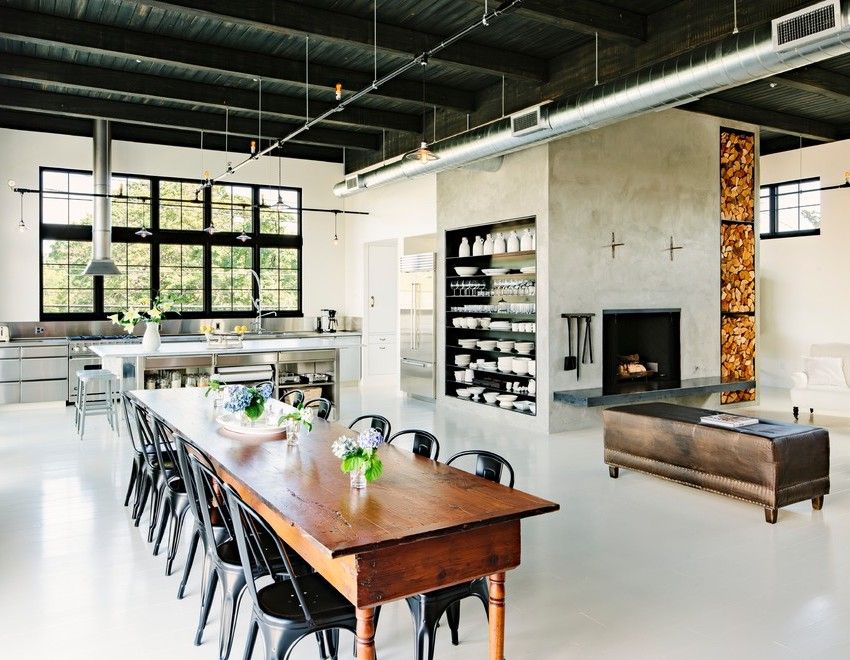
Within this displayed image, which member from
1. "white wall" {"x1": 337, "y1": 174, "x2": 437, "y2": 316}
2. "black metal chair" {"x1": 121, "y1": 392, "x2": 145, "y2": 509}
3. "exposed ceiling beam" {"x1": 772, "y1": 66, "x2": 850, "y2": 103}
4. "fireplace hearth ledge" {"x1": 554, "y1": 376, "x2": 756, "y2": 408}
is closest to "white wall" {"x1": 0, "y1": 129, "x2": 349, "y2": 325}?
"white wall" {"x1": 337, "y1": 174, "x2": 437, "y2": 316}

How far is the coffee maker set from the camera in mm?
11969

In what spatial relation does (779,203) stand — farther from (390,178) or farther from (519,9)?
(519,9)

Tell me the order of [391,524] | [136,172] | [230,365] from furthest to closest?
[136,172], [230,365], [391,524]

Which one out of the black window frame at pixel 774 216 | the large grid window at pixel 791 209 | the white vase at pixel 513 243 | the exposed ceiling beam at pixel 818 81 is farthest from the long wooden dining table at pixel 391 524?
the black window frame at pixel 774 216

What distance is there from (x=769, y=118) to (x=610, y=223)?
10.2ft

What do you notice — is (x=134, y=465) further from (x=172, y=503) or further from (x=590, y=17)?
(x=590, y=17)

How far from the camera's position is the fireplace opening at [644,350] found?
810 centimetres

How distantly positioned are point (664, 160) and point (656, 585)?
620 centimetres

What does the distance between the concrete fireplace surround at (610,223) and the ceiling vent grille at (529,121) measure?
3.60 ft

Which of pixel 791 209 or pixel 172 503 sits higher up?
pixel 791 209

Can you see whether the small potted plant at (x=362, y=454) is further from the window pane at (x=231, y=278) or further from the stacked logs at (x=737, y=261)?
the window pane at (x=231, y=278)

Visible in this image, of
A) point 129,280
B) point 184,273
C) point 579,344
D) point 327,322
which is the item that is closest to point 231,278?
point 184,273

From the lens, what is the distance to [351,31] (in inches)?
236

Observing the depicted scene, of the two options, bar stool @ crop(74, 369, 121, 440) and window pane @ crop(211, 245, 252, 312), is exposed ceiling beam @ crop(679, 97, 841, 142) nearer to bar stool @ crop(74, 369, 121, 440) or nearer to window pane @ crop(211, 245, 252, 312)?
window pane @ crop(211, 245, 252, 312)
